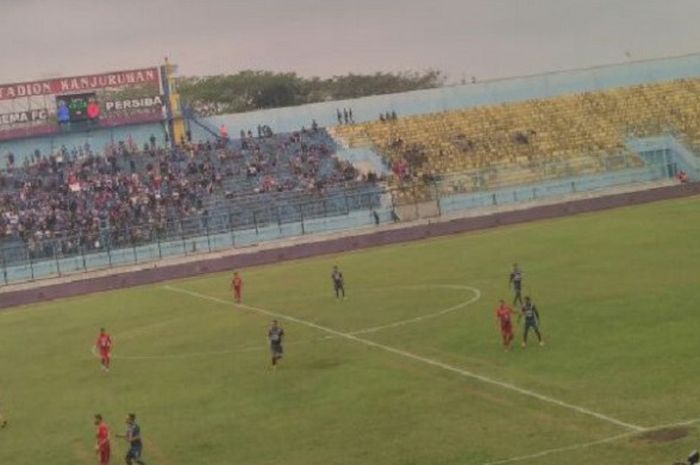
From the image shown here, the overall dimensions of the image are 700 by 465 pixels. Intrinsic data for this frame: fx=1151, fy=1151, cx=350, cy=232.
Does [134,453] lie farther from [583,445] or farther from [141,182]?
[141,182]

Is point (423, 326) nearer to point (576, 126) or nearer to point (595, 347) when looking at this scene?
point (595, 347)

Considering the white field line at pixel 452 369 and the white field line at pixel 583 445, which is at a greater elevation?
the white field line at pixel 452 369

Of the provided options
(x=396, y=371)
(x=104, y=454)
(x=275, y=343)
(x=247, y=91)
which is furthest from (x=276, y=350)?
(x=247, y=91)

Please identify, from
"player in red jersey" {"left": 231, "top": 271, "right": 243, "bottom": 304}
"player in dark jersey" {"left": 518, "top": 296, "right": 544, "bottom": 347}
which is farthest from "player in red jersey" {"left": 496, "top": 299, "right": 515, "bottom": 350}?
"player in red jersey" {"left": 231, "top": 271, "right": 243, "bottom": 304}

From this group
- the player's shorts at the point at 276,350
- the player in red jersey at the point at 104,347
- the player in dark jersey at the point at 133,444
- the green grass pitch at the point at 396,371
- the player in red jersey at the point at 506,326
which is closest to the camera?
the green grass pitch at the point at 396,371

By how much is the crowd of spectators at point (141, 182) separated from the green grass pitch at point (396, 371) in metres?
23.4

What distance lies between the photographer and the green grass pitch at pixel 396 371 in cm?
2395

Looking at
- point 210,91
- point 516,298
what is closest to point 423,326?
point 516,298

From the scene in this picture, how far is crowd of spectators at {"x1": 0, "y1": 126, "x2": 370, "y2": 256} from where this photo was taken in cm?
8200

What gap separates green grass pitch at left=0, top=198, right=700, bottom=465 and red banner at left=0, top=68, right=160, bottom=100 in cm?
4380

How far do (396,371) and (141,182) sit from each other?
2477 inches

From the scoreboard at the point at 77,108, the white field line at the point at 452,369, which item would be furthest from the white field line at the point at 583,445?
the scoreboard at the point at 77,108

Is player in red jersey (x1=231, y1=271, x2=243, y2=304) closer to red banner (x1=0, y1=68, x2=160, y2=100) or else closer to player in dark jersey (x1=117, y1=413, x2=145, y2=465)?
player in dark jersey (x1=117, y1=413, x2=145, y2=465)

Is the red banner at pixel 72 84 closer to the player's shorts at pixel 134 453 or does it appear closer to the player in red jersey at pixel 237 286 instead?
the player in red jersey at pixel 237 286
